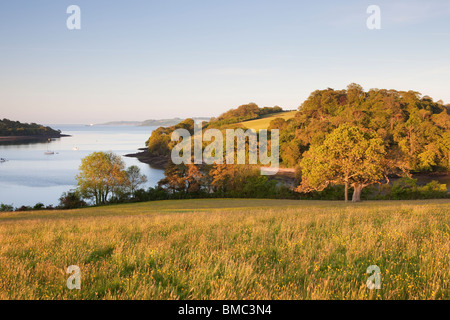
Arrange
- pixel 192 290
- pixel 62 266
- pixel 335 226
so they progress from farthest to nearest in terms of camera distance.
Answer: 1. pixel 335 226
2. pixel 62 266
3. pixel 192 290

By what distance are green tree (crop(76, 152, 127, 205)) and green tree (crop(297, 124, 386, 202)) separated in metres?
34.2

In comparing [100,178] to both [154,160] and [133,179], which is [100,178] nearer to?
[133,179]

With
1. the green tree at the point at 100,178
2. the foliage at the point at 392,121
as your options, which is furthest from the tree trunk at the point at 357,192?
the green tree at the point at 100,178

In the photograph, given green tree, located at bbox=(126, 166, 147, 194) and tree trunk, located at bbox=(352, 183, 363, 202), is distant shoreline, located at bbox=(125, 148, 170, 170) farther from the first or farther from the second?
tree trunk, located at bbox=(352, 183, 363, 202)

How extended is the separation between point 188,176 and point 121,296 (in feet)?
164

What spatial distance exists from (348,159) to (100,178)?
137 feet

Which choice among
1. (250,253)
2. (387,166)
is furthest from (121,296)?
(387,166)

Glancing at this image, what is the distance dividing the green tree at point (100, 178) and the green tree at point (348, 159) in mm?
34218

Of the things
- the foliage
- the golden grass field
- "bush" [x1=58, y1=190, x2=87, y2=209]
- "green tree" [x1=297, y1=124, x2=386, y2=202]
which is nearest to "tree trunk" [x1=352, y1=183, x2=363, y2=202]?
"green tree" [x1=297, y1=124, x2=386, y2=202]

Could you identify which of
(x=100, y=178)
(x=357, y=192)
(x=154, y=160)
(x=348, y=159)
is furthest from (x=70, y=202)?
(x=154, y=160)

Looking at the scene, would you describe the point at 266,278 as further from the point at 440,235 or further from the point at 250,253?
the point at 440,235

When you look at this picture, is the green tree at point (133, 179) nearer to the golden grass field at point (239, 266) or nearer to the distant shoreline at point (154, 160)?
the distant shoreline at point (154, 160)

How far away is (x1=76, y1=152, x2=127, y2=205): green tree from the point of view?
2095 inches

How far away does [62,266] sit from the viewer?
6.04 meters
